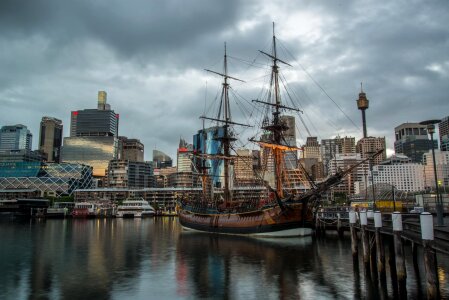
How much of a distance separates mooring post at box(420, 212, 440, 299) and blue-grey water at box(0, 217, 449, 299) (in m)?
4.57

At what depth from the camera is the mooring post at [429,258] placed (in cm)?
1505

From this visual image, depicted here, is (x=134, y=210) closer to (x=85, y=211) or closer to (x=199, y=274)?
(x=85, y=211)

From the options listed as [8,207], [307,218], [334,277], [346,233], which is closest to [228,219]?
[307,218]

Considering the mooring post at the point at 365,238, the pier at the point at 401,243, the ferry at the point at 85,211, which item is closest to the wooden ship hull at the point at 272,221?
the pier at the point at 401,243

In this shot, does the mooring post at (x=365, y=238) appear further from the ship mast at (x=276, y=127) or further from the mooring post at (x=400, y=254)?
the ship mast at (x=276, y=127)

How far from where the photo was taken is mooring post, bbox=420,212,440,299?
15.0 m

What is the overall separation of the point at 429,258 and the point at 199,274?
16571mm

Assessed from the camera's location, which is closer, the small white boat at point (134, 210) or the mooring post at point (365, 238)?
the mooring post at point (365, 238)

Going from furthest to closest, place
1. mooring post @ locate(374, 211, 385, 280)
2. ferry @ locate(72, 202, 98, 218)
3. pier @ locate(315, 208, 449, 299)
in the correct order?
ferry @ locate(72, 202, 98, 218), mooring post @ locate(374, 211, 385, 280), pier @ locate(315, 208, 449, 299)

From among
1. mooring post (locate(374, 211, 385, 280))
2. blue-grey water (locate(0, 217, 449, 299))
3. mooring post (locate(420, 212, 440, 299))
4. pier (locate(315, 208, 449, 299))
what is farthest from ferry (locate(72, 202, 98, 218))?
mooring post (locate(420, 212, 440, 299))

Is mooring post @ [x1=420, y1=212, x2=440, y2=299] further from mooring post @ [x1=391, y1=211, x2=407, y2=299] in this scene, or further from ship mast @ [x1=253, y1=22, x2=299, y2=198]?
ship mast @ [x1=253, y1=22, x2=299, y2=198]

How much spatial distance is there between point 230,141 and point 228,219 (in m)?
22.3

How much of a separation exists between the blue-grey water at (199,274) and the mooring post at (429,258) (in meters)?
4.57

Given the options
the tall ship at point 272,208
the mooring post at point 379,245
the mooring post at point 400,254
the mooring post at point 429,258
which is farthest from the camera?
the tall ship at point 272,208
